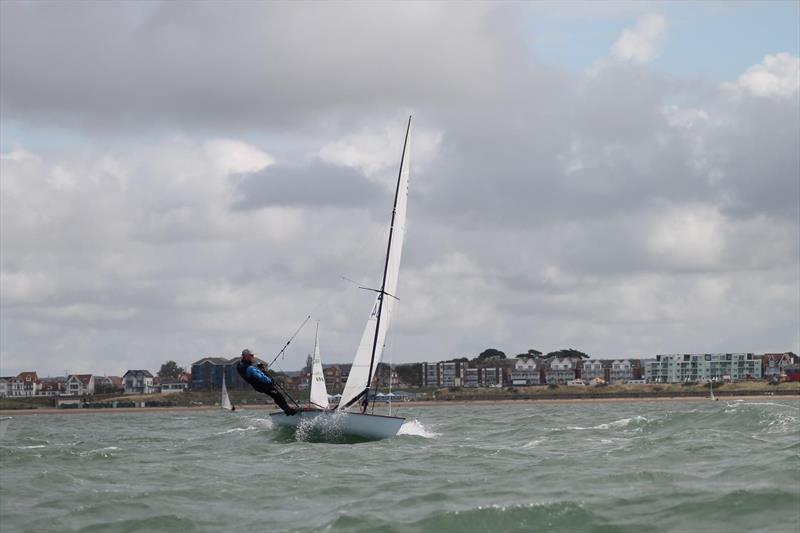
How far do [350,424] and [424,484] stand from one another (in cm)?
1452

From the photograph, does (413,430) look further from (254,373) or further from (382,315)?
(254,373)

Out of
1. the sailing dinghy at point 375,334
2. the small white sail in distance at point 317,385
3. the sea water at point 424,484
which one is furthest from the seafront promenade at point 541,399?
the sea water at point 424,484

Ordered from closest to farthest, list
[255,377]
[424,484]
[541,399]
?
1. [424,484]
2. [255,377]
3. [541,399]

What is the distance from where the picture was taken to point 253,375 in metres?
37.9

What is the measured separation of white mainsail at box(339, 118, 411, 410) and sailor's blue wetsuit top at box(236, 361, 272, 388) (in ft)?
18.5

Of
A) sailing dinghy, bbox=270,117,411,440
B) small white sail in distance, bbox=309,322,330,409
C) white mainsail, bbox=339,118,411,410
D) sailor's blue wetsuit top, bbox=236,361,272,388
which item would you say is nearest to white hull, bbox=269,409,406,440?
sailing dinghy, bbox=270,117,411,440

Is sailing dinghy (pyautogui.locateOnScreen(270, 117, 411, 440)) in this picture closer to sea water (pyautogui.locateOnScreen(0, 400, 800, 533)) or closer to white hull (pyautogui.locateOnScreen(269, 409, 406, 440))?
white hull (pyautogui.locateOnScreen(269, 409, 406, 440))

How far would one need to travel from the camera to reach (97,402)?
18862cm

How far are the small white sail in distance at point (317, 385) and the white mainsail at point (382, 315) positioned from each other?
6.96m

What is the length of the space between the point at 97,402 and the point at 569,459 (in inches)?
6685

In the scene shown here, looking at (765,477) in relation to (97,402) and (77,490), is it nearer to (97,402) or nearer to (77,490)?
(77,490)

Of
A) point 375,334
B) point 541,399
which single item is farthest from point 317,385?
point 541,399

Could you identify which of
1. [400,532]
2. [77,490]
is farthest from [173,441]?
[400,532]

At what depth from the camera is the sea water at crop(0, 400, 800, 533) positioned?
20.5 meters
